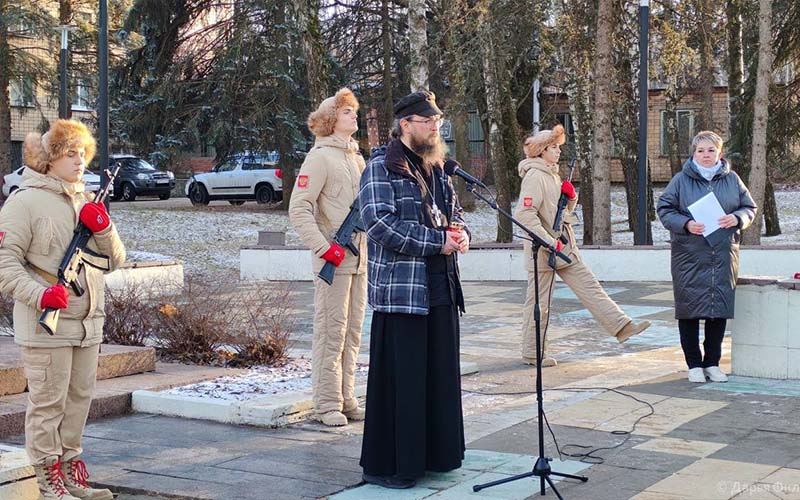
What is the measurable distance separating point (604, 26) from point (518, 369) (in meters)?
9.94

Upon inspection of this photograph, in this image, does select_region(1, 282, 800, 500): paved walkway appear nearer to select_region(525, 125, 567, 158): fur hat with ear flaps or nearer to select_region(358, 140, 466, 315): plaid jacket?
select_region(358, 140, 466, 315): plaid jacket

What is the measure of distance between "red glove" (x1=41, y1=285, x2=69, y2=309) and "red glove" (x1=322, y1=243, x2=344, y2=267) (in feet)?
6.65

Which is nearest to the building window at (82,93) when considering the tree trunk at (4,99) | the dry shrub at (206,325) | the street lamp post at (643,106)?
the tree trunk at (4,99)

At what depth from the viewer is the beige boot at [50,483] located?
18.2 ft

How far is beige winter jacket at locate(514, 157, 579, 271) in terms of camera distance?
935 cm

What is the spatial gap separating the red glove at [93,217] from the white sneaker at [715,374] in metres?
5.08

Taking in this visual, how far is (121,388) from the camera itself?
808 centimetres

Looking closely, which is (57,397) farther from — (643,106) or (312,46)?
(312,46)

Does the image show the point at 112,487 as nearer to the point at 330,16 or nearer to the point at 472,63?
the point at 472,63

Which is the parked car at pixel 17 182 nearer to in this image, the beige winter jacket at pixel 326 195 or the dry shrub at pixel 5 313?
the dry shrub at pixel 5 313

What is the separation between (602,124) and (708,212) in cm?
1039

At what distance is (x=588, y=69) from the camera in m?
20.6

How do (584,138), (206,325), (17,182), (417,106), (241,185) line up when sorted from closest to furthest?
(417,106), (206,325), (584,138), (17,182), (241,185)

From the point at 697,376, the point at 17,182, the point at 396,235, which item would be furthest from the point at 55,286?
the point at 17,182
